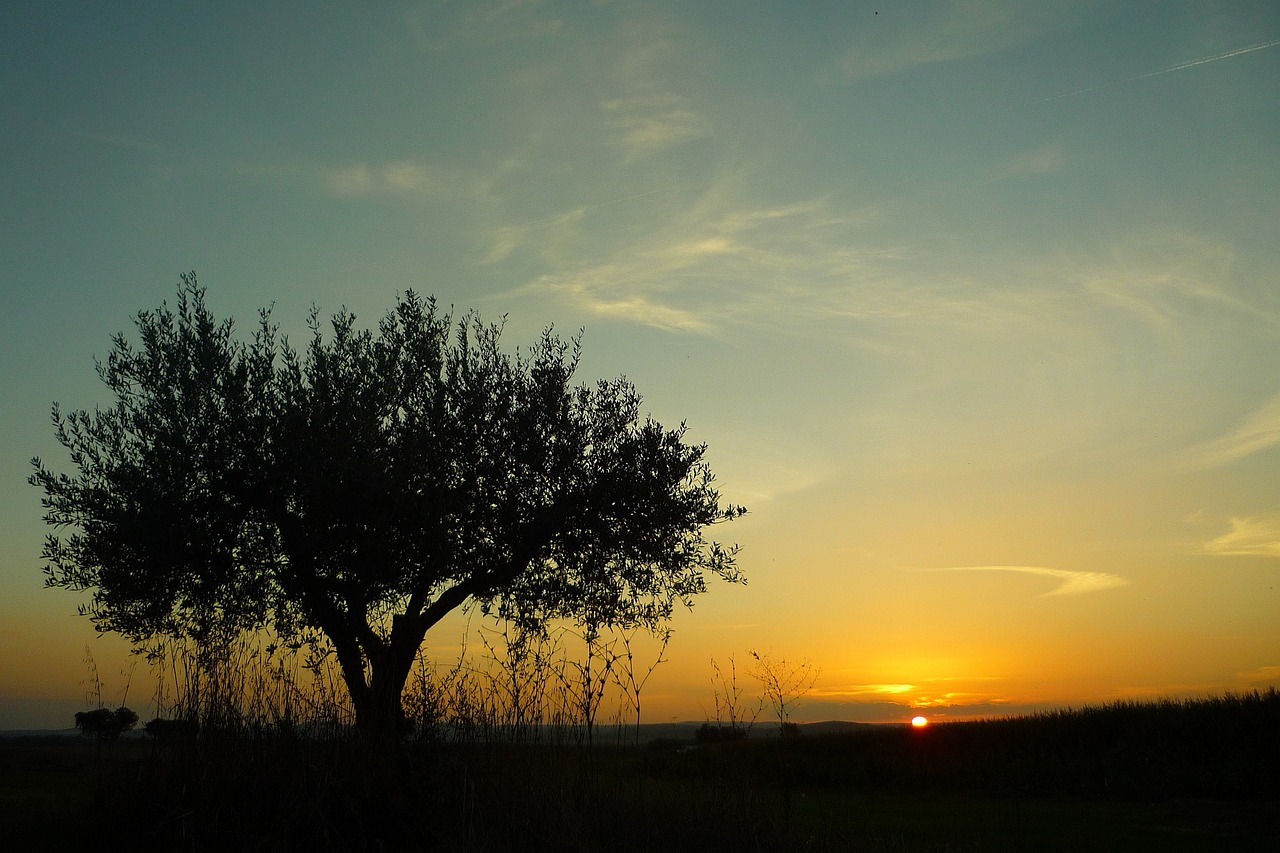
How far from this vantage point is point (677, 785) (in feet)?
33.9

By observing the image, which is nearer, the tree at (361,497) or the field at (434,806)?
the field at (434,806)

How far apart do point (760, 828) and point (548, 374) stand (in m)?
9.63

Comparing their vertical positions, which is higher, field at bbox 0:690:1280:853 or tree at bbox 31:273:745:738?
tree at bbox 31:273:745:738

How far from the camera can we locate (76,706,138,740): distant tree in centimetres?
895

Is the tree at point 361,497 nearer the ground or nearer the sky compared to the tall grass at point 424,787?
nearer the sky

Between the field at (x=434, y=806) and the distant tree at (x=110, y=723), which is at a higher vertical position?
the distant tree at (x=110, y=723)

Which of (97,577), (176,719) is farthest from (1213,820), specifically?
(97,577)

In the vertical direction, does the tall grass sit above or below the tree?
below

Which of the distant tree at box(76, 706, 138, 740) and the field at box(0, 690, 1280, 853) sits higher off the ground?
the distant tree at box(76, 706, 138, 740)

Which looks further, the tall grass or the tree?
the tree

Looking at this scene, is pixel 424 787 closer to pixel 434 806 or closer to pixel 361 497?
pixel 434 806

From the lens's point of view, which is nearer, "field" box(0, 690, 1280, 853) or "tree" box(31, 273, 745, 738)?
"field" box(0, 690, 1280, 853)

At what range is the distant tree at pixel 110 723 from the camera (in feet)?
29.3

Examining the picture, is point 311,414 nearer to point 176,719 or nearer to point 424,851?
point 176,719
